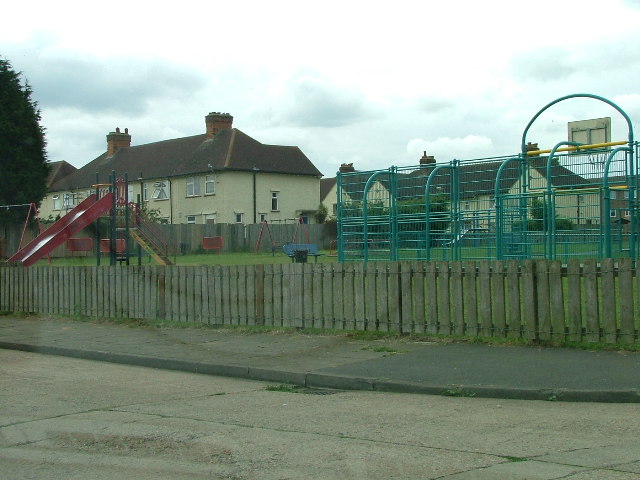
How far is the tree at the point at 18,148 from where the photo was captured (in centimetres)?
4488

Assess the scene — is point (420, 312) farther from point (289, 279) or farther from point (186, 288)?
point (186, 288)

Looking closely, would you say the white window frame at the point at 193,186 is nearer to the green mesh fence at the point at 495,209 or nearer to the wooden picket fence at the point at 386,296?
the green mesh fence at the point at 495,209

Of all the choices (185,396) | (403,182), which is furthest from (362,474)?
(403,182)

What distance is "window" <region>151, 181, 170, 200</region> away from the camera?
61500 millimetres

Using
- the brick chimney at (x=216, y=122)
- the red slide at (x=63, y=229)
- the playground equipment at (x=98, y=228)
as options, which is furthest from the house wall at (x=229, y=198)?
the red slide at (x=63, y=229)

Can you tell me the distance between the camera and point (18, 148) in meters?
45.5

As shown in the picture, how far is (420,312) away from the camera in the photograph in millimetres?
12648

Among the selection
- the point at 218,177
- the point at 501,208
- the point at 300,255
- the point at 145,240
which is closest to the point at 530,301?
the point at 501,208

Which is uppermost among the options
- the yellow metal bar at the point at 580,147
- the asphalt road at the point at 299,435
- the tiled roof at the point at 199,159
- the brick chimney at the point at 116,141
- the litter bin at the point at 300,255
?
the brick chimney at the point at 116,141

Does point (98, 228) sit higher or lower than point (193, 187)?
lower

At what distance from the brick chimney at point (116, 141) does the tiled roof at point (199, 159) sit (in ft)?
1.94

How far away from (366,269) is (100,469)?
298 inches

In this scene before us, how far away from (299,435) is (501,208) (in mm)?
12244

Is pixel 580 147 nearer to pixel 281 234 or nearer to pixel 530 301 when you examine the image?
pixel 530 301
